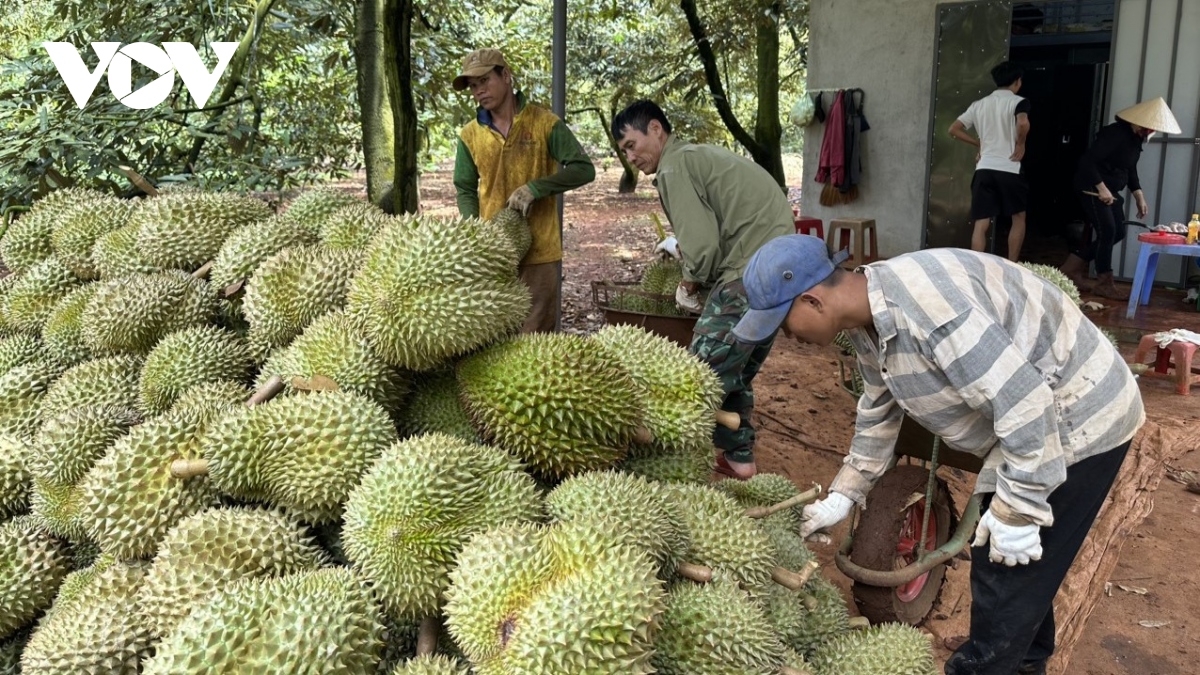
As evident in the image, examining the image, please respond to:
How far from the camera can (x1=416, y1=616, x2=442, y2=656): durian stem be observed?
1478 mm

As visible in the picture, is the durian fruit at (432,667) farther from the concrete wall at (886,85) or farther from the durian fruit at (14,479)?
the concrete wall at (886,85)

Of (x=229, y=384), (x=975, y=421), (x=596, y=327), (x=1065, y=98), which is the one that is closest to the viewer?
(x=229, y=384)

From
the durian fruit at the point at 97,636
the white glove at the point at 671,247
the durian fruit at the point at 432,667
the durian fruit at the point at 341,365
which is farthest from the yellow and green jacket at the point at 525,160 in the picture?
the durian fruit at the point at 432,667

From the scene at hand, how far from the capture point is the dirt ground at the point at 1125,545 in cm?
316

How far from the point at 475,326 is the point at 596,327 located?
17.6 ft

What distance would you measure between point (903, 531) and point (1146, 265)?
17.7 feet

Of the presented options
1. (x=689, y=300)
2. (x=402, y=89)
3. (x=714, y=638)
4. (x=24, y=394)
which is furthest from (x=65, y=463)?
(x=402, y=89)

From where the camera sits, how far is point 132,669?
154 cm

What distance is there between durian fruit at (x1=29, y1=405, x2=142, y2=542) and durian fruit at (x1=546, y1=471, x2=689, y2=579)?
1041mm


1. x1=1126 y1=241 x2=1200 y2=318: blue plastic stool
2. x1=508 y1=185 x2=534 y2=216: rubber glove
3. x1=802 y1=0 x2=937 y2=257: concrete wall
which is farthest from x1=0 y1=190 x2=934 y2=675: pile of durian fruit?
x1=802 y1=0 x2=937 y2=257: concrete wall

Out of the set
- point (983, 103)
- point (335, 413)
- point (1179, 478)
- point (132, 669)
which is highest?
point (983, 103)

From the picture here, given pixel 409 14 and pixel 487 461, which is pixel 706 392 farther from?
pixel 409 14

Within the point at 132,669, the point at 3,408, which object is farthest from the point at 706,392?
the point at 3,408

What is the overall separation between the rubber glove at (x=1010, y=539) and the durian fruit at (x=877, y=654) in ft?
1.44
